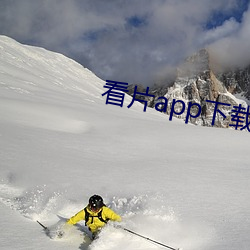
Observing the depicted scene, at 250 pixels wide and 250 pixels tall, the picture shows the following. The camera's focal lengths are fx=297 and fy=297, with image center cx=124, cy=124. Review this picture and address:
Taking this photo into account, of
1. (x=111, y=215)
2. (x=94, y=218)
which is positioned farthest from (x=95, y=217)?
(x=111, y=215)

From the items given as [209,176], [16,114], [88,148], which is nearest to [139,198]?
[209,176]

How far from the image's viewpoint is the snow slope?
5207 mm

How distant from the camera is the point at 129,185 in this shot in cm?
759

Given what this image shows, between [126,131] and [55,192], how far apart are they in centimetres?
786

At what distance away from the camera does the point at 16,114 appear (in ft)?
51.2

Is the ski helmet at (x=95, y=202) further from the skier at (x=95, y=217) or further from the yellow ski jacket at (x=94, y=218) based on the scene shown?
the yellow ski jacket at (x=94, y=218)

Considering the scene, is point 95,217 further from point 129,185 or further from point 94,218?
point 129,185

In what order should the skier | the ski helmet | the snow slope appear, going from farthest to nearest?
the skier, the ski helmet, the snow slope

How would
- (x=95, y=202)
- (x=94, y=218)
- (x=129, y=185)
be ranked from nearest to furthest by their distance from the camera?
(x=95, y=202) < (x=94, y=218) < (x=129, y=185)

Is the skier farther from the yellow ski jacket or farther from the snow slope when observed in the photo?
the snow slope

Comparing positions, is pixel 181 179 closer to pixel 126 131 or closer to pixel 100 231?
pixel 100 231

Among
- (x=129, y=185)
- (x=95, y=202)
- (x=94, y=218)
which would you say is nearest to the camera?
(x=95, y=202)

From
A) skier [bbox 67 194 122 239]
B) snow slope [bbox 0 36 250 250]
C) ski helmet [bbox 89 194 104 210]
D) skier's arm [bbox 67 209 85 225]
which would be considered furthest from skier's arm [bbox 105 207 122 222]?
skier's arm [bbox 67 209 85 225]

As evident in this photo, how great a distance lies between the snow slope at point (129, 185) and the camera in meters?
5.21
